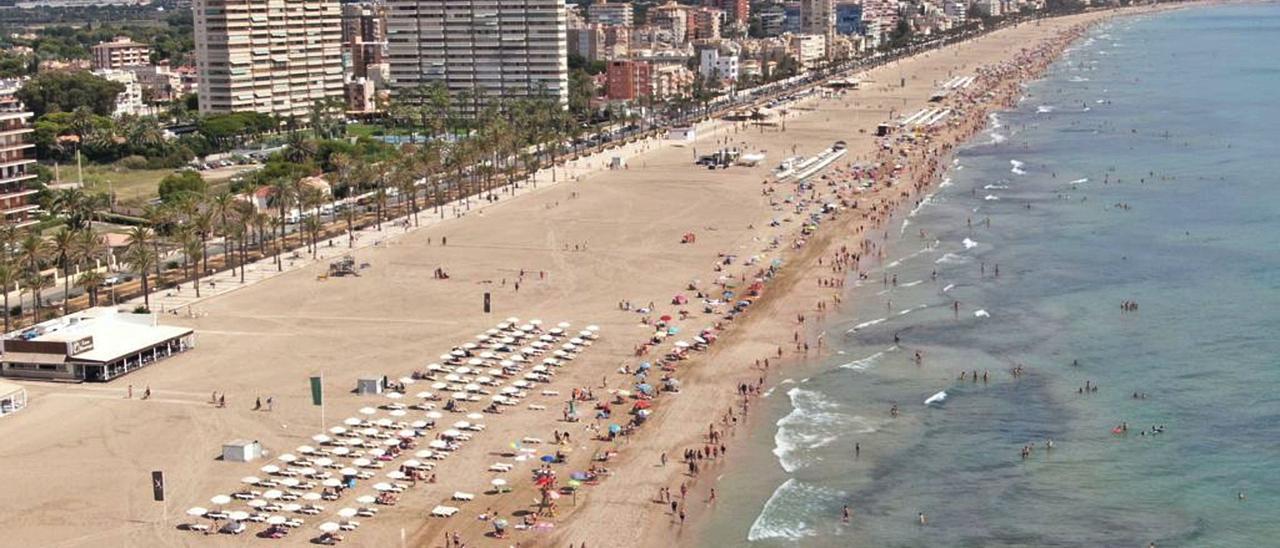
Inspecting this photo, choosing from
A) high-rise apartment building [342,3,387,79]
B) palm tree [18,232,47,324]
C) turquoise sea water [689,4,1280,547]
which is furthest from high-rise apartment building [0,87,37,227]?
high-rise apartment building [342,3,387,79]

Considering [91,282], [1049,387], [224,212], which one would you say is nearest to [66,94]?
[224,212]

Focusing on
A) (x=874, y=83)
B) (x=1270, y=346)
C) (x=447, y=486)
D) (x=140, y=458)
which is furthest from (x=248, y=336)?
(x=874, y=83)

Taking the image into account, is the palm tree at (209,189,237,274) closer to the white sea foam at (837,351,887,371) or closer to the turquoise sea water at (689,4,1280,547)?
the turquoise sea water at (689,4,1280,547)

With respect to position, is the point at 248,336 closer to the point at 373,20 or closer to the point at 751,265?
the point at 751,265

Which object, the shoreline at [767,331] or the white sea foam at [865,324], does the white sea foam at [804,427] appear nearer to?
the shoreline at [767,331]

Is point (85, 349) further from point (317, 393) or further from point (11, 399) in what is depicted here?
point (317, 393)
